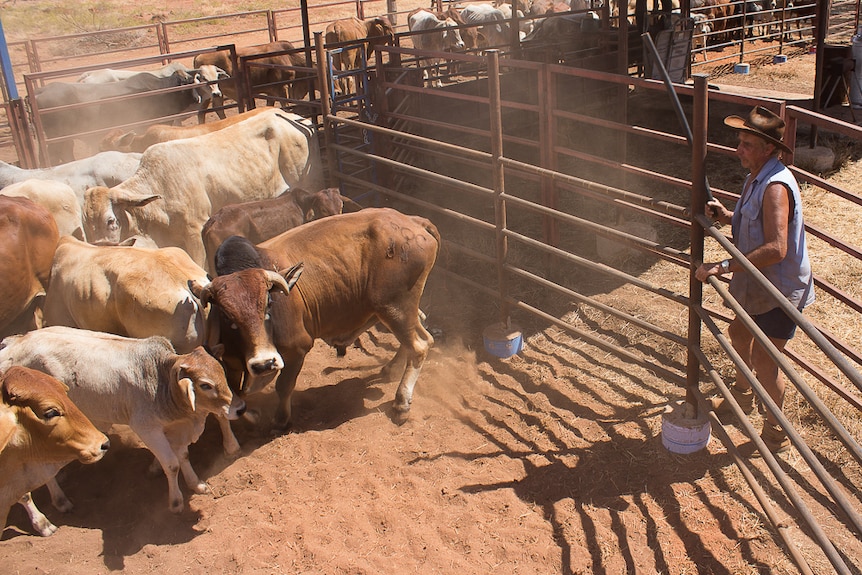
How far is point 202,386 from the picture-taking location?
161 inches

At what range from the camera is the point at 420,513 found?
4199 mm

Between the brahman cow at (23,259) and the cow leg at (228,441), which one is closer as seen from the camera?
the cow leg at (228,441)

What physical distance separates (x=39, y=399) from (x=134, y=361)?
0.77 m

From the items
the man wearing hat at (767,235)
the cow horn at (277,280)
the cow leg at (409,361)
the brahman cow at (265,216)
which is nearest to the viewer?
the man wearing hat at (767,235)

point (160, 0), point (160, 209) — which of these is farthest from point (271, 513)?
point (160, 0)

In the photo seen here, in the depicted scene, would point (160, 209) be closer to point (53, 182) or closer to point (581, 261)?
point (53, 182)

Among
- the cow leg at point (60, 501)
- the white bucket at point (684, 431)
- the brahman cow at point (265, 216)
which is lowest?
the cow leg at point (60, 501)

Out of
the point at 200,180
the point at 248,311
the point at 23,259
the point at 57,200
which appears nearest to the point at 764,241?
the point at 248,311

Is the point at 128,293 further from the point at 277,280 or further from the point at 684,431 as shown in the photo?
the point at 684,431

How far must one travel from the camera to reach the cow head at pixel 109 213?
6.41m

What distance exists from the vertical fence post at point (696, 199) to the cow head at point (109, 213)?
171 inches

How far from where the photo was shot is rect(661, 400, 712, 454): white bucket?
173 inches

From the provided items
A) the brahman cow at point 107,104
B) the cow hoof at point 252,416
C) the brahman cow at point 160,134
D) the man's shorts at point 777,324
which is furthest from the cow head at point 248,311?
the brahman cow at point 107,104

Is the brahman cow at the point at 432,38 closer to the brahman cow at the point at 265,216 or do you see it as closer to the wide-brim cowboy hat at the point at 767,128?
the brahman cow at the point at 265,216
